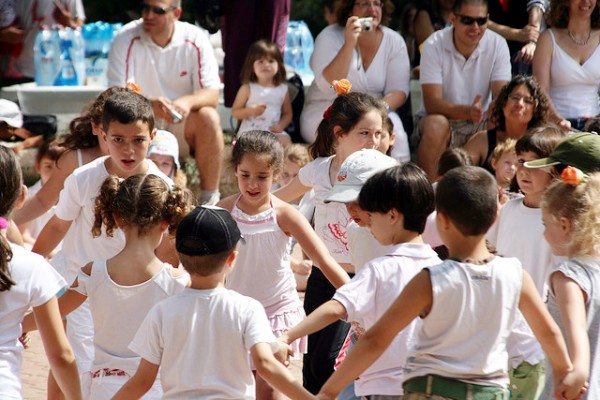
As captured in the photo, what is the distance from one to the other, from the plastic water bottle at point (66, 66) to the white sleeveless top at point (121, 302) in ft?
21.2

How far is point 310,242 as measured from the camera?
4504 mm

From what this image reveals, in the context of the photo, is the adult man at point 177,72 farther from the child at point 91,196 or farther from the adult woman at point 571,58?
the child at point 91,196

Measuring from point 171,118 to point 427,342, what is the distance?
4.84 meters

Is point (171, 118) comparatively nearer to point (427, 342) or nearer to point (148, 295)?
point (148, 295)

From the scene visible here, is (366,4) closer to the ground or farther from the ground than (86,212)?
farther from the ground

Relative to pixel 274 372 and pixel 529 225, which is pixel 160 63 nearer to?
pixel 529 225

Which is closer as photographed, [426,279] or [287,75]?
[426,279]

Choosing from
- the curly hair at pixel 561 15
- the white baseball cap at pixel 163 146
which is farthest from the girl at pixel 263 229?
the curly hair at pixel 561 15

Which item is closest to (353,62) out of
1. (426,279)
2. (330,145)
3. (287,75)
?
(287,75)

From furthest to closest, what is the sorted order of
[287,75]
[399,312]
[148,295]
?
1. [287,75]
2. [148,295]
3. [399,312]

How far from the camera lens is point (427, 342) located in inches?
131

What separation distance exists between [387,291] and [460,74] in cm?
513

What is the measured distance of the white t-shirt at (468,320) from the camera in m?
3.25

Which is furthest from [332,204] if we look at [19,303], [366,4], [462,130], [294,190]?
[366,4]
